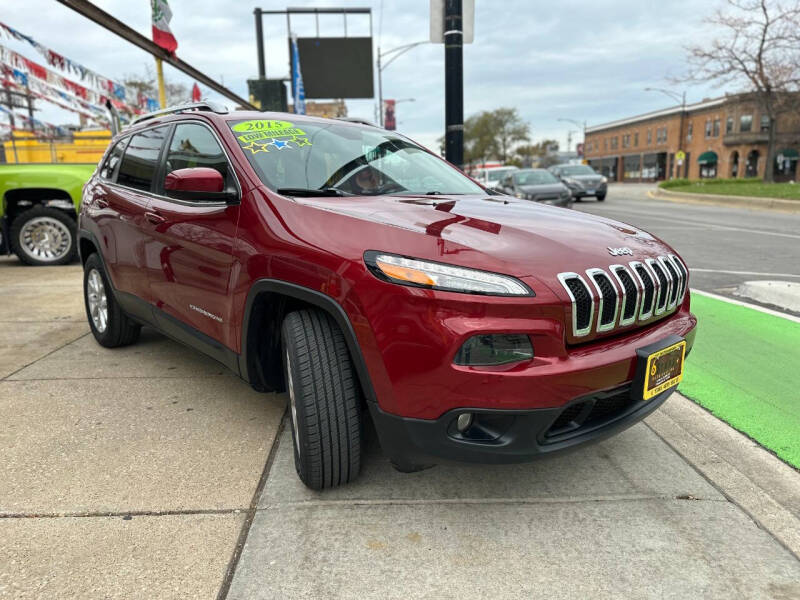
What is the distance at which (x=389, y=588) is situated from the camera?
1913 mm

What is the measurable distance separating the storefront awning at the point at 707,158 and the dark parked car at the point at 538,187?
4752cm

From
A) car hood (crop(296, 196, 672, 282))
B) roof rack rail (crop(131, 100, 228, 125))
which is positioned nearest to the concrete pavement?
car hood (crop(296, 196, 672, 282))

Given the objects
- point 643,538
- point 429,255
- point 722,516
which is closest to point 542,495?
point 643,538

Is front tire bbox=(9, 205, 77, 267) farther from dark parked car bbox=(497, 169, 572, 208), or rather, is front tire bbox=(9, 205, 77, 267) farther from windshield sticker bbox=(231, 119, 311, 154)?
dark parked car bbox=(497, 169, 572, 208)

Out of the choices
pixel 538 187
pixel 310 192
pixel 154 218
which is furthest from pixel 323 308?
pixel 538 187

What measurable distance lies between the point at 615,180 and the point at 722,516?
7790 cm

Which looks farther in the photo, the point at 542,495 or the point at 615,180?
the point at 615,180

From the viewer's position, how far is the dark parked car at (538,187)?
51.0 ft

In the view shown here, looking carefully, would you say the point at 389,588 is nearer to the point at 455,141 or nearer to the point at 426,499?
the point at 426,499

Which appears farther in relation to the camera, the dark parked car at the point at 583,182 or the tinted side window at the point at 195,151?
the dark parked car at the point at 583,182

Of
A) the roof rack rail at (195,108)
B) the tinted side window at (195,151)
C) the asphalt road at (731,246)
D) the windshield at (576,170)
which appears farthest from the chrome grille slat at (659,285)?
the windshield at (576,170)

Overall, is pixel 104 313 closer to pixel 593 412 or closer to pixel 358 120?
pixel 358 120

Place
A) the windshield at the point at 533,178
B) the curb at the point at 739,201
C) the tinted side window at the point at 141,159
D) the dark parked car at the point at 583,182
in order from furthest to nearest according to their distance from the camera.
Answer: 1. the dark parked car at the point at 583,182
2. the curb at the point at 739,201
3. the windshield at the point at 533,178
4. the tinted side window at the point at 141,159

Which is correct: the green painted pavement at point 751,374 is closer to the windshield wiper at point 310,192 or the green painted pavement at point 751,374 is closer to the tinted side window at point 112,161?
the windshield wiper at point 310,192
